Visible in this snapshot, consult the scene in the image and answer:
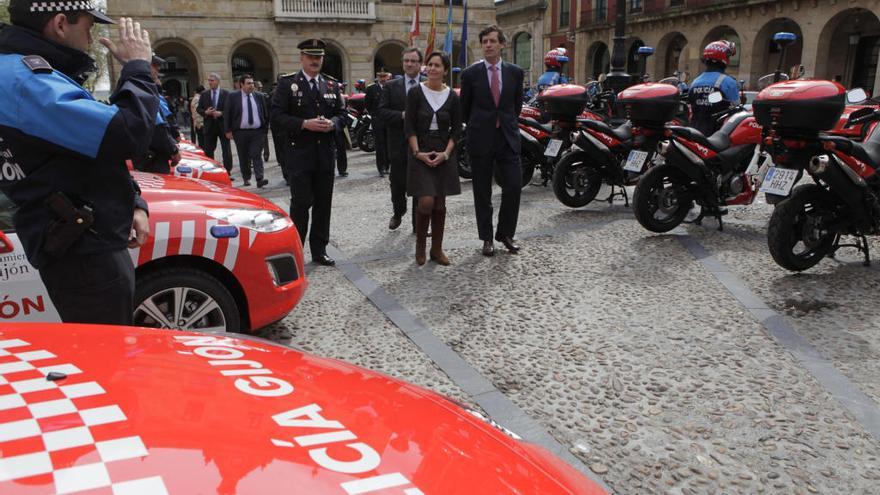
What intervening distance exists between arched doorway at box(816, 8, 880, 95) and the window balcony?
775 inches

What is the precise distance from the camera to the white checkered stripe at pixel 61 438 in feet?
3.07

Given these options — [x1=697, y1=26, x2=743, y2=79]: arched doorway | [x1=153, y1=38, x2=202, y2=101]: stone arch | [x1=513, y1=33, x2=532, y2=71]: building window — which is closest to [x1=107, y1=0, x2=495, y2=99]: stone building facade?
[x1=153, y1=38, x2=202, y2=101]: stone arch

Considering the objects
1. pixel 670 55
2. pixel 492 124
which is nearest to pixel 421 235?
pixel 492 124

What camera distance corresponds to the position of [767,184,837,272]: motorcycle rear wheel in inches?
184

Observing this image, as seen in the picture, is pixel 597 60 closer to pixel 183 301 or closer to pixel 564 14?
pixel 564 14

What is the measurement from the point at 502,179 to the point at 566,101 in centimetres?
240

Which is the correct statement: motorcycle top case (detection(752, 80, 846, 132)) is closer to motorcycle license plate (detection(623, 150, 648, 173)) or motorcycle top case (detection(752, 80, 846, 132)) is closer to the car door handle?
motorcycle license plate (detection(623, 150, 648, 173))

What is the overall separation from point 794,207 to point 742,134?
70.3 inches

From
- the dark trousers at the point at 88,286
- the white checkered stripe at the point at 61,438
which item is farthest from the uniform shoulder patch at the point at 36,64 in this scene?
the white checkered stripe at the point at 61,438

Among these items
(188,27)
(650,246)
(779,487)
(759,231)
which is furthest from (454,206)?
(188,27)

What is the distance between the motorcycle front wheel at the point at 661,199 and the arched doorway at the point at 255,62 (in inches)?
1192

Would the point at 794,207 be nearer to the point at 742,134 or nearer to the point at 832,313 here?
the point at 832,313

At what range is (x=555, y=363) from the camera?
3482 mm

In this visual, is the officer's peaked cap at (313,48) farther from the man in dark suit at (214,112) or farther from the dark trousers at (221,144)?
the man in dark suit at (214,112)
